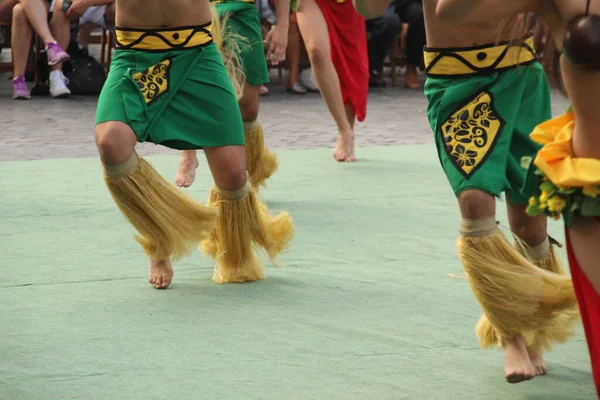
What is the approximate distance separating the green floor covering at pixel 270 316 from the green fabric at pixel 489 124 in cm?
58

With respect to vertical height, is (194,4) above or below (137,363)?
above

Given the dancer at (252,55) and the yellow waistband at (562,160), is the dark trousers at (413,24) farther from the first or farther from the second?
the yellow waistband at (562,160)

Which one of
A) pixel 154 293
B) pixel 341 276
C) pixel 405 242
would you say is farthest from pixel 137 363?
pixel 405 242

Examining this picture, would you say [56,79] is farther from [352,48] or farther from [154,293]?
[154,293]

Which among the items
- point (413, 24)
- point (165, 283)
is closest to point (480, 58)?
point (165, 283)

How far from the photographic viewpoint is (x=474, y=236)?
322cm

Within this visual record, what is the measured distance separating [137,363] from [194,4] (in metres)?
1.49

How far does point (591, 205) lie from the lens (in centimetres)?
249

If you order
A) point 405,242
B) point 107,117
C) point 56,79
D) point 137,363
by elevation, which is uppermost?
point 107,117

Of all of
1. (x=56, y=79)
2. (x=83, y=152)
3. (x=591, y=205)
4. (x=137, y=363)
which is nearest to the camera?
(x=591, y=205)

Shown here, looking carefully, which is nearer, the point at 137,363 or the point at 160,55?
the point at 137,363

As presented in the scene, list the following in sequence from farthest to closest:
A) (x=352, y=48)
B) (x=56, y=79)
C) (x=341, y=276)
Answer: (x=56, y=79)
(x=352, y=48)
(x=341, y=276)

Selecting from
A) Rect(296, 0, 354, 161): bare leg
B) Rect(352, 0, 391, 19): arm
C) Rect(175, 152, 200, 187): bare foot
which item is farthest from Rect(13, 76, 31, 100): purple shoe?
Rect(352, 0, 391, 19): arm

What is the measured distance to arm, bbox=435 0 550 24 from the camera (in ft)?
8.44
